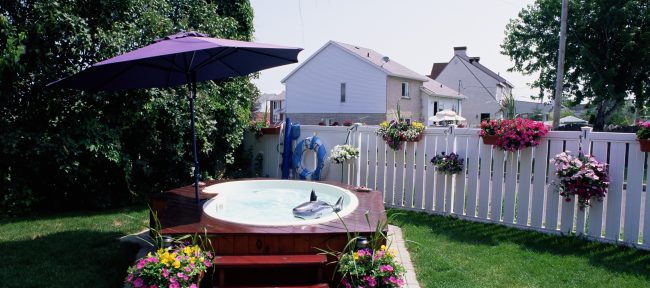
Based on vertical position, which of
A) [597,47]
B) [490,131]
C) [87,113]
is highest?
[597,47]

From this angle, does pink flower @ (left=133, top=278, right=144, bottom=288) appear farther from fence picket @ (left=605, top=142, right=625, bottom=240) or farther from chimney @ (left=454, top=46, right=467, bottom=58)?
chimney @ (left=454, top=46, right=467, bottom=58)

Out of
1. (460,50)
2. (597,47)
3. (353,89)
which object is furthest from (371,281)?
(460,50)

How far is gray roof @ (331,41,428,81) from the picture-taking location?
2148 cm

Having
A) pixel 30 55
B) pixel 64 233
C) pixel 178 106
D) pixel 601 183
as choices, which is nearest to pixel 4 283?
pixel 64 233

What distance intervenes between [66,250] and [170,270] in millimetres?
2056

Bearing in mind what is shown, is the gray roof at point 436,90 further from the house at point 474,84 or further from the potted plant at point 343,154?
the potted plant at point 343,154

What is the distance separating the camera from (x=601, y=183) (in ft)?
13.8

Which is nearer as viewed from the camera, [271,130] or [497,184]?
[497,184]

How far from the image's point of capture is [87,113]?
216 inches

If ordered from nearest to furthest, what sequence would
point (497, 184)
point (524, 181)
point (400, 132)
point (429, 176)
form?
point (524, 181), point (497, 184), point (429, 176), point (400, 132)

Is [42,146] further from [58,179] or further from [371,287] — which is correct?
[371,287]

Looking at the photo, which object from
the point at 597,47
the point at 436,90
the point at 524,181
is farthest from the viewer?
the point at 436,90

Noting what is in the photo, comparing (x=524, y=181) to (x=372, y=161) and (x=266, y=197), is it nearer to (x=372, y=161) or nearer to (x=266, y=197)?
(x=372, y=161)

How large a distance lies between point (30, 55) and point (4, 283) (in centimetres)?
306
